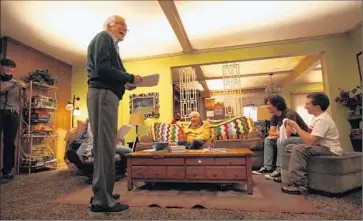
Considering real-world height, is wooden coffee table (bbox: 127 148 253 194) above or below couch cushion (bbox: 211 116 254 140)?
below

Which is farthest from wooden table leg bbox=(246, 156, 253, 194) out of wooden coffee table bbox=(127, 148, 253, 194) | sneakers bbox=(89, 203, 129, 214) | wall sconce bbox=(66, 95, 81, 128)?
wall sconce bbox=(66, 95, 81, 128)

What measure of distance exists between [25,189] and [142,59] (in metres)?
2.89

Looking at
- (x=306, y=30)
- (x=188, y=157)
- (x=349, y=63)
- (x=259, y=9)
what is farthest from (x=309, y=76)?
(x=188, y=157)

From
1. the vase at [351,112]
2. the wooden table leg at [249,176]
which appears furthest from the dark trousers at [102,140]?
the vase at [351,112]

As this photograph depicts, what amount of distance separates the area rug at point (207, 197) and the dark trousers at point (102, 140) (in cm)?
29

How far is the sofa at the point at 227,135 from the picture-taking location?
9.92 feet

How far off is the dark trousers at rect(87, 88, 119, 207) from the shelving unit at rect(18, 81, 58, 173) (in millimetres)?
2189

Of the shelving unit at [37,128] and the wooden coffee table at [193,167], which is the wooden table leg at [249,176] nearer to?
the wooden coffee table at [193,167]

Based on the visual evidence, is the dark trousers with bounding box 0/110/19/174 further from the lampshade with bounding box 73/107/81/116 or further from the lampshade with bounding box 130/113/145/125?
the lampshade with bounding box 130/113/145/125

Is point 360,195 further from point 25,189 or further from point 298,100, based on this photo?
point 298,100

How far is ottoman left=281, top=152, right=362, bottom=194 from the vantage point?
4.91ft

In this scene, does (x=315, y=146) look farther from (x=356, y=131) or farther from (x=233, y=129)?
(x=356, y=131)

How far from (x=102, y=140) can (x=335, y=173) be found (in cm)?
154

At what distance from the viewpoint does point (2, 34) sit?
113 inches
